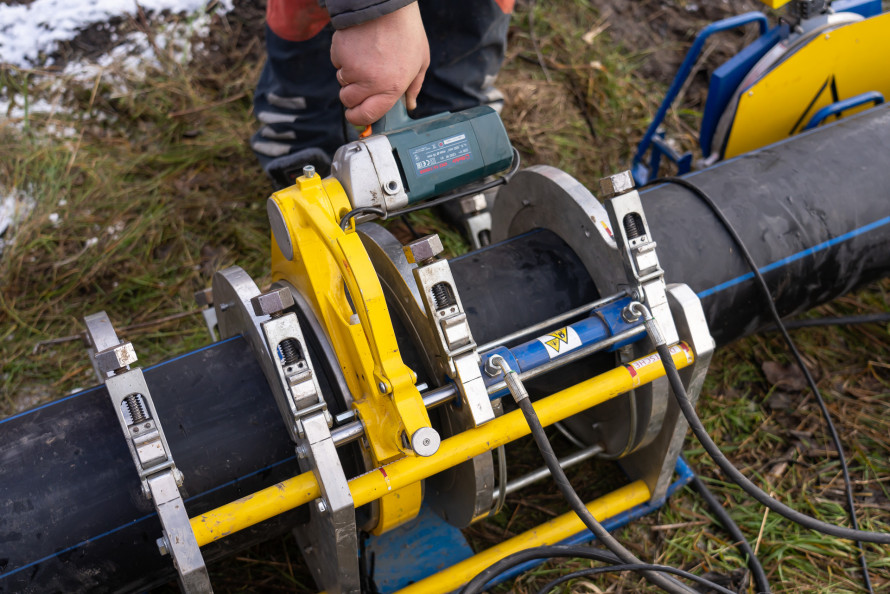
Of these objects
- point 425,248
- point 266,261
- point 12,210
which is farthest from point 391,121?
point 12,210

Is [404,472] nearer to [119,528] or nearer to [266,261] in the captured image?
[119,528]

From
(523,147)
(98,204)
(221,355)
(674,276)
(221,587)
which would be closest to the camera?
(221,355)

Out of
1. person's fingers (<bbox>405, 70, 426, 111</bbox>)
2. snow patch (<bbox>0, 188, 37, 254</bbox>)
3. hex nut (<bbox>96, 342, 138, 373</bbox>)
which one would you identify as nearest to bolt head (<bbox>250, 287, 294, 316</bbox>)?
hex nut (<bbox>96, 342, 138, 373</bbox>)

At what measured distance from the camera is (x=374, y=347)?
1.53 m

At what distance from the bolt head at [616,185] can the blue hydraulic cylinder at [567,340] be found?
0.25 meters

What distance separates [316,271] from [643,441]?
37.3 inches

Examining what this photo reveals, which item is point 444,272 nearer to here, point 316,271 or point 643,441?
point 316,271

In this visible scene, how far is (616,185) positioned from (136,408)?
1108mm

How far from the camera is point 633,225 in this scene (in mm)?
1723

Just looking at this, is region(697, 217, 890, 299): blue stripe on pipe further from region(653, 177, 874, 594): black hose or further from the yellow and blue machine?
the yellow and blue machine

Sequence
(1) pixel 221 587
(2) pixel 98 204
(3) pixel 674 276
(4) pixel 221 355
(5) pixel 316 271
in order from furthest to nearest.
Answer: (2) pixel 98 204
(1) pixel 221 587
(3) pixel 674 276
(4) pixel 221 355
(5) pixel 316 271

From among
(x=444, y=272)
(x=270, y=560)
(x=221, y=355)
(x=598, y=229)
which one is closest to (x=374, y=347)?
(x=444, y=272)

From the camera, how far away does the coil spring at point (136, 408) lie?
1.47 m

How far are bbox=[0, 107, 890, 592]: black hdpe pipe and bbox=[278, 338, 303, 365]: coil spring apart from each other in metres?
0.26
